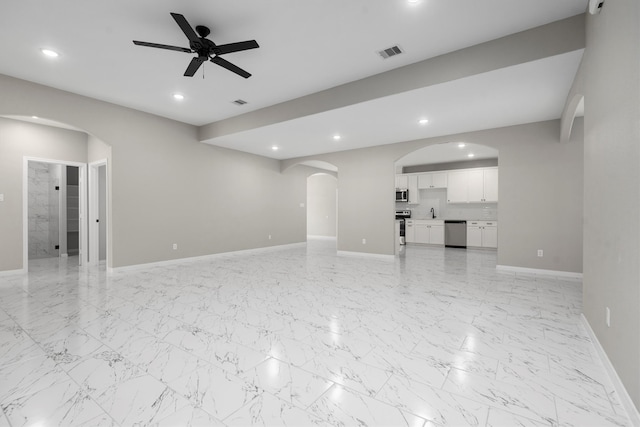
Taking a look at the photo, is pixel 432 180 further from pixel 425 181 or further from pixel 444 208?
pixel 444 208

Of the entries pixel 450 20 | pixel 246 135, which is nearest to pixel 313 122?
pixel 246 135

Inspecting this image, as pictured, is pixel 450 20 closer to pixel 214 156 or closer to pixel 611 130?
pixel 611 130

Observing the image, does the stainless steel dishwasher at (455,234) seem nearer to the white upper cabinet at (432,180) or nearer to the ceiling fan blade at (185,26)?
the white upper cabinet at (432,180)

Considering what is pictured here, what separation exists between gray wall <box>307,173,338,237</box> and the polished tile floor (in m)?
8.26

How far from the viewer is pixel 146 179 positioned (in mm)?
5711

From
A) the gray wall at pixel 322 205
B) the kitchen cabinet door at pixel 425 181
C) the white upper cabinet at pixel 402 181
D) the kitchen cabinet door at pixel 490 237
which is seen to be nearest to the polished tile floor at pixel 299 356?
the kitchen cabinet door at pixel 490 237

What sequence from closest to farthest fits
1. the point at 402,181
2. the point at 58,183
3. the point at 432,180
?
the point at 58,183, the point at 432,180, the point at 402,181

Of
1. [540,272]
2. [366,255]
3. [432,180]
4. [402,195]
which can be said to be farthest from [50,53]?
[432,180]

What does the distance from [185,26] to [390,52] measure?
226 cm

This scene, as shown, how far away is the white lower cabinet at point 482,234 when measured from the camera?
27.7 ft

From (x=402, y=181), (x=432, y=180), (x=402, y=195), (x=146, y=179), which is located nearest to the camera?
(x=146, y=179)

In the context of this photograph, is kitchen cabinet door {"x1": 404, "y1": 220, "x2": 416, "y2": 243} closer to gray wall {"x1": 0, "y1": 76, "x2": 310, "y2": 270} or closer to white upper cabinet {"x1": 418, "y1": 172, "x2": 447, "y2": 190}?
white upper cabinet {"x1": 418, "y1": 172, "x2": 447, "y2": 190}

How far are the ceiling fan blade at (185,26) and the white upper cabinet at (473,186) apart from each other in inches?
337

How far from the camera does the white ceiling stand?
2.76m
